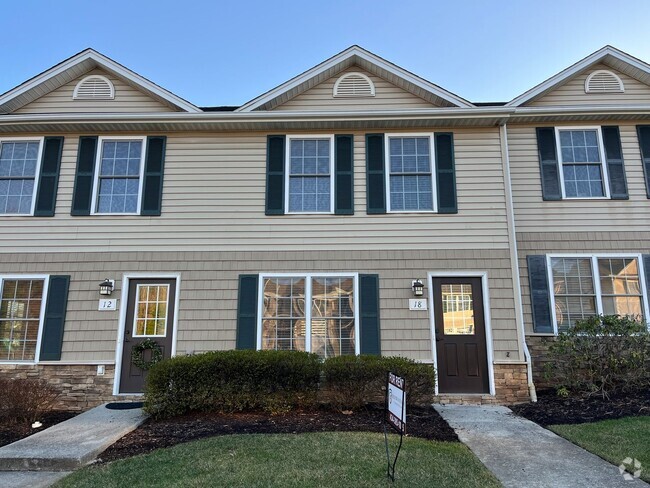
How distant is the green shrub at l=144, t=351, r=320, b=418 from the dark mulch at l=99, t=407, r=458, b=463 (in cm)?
15

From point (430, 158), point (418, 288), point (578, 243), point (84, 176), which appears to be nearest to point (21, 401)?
point (84, 176)

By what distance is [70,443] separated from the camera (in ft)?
17.5

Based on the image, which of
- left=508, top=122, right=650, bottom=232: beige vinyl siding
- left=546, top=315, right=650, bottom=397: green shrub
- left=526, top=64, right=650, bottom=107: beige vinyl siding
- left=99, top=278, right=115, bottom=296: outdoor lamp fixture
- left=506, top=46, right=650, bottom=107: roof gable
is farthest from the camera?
left=526, top=64, right=650, bottom=107: beige vinyl siding

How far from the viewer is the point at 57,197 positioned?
8.28m

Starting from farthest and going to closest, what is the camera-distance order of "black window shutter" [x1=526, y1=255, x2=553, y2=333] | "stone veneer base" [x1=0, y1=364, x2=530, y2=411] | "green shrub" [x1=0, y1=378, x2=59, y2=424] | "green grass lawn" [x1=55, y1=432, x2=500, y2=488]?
"black window shutter" [x1=526, y1=255, x2=553, y2=333], "stone veneer base" [x1=0, y1=364, x2=530, y2=411], "green shrub" [x1=0, y1=378, x2=59, y2=424], "green grass lawn" [x1=55, y1=432, x2=500, y2=488]

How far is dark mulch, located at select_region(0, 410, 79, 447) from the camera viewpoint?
5.81m

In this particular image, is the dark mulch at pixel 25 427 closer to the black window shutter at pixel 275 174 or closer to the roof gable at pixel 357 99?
the black window shutter at pixel 275 174

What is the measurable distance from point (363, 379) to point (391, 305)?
5.48ft

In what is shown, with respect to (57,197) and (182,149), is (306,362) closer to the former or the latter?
(182,149)

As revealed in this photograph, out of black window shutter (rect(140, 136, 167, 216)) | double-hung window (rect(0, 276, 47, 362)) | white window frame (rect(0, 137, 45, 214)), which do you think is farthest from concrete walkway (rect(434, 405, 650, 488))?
white window frame (rect(0, 137, 45, 214))

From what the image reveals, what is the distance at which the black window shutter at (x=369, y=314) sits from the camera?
7.64 m

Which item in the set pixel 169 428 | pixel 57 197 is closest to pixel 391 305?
pixel 169 428

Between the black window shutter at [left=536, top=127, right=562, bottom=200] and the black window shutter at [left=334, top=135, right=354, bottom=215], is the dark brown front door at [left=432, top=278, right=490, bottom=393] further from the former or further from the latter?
the black window shutter at [left=536, top=127, right=562, bottom=200]

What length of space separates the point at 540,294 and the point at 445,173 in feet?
8.82
